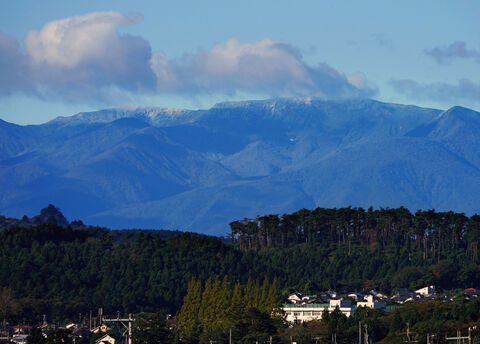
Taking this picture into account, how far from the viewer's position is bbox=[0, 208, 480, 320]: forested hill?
520 feet

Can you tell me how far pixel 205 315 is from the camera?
137 m

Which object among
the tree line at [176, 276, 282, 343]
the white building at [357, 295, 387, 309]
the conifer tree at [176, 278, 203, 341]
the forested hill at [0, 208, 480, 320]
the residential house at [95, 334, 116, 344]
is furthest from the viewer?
the forested hill at [0, 208, 480, 320]

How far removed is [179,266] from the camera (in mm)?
173250

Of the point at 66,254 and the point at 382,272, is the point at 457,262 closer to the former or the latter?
the point at 382,272

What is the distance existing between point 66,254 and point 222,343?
198ft

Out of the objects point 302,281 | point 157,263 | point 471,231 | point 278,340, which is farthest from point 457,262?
point 278,340

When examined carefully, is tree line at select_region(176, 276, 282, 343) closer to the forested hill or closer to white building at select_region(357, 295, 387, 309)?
white building at select_region(357, 295, 387, 309)

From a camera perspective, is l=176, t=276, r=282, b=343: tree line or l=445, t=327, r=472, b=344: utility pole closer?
l=445, t=327, r=472, b=344: utility pole

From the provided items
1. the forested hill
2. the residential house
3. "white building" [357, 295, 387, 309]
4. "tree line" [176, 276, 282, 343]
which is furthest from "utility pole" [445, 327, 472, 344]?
the forested hill

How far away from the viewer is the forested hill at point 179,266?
6245 inches

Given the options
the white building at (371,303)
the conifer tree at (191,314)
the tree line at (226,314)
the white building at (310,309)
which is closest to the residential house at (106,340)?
the tree line at (226,314)

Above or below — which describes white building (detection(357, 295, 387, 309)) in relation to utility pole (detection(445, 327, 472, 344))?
above

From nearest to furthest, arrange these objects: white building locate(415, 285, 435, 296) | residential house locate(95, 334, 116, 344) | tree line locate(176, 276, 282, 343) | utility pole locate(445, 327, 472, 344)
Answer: utility pole locate(445, 327, 472, 344) → residential house locate(95, 334, 116, 344) → tree line locate(176, 276, 282, 343) → white building locate(415, 285, 435, 296)

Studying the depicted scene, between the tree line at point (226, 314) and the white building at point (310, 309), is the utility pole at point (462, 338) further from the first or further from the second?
the white building at point (310, 309)
